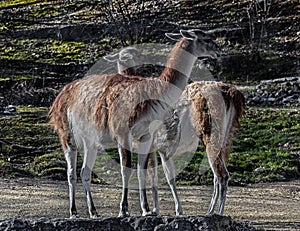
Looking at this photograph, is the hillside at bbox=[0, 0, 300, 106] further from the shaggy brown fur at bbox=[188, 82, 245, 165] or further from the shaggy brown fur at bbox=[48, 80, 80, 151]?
the shaggy brown fur at bbox=[48, 80, 80, 151]

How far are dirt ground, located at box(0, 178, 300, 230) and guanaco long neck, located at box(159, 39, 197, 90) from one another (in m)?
2.11

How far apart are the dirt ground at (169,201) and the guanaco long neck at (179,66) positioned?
2106 mm

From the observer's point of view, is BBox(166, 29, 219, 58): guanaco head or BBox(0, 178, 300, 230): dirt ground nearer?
BBox(166, 29, 219, 58): guanaco head

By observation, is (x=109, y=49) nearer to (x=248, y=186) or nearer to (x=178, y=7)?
(x=178, y=7)

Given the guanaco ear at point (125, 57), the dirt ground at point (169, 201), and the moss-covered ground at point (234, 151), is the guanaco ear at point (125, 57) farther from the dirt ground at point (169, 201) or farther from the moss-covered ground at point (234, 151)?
the moss-covered ground at point (234, 151)

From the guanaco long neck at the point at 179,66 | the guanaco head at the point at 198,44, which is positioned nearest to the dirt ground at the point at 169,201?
the guanaco long neck at the point at 179,66

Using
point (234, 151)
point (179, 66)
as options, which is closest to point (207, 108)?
point (179, 66)

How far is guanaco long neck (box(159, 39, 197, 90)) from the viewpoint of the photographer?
8.66 metres

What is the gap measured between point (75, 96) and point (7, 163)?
23.9 ft

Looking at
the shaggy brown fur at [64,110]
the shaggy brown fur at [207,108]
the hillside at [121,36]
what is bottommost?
the hillside at [121,36]

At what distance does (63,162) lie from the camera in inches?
622

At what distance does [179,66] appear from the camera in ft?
29.1

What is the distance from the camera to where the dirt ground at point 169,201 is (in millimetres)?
10219

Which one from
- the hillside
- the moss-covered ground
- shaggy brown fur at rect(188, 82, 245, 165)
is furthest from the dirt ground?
the hillside
